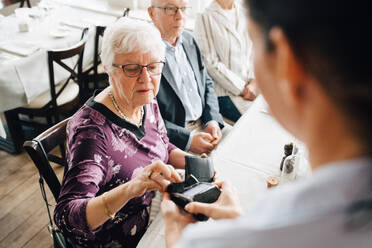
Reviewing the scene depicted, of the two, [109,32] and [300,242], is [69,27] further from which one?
[300,242]

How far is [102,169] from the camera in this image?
125 cm

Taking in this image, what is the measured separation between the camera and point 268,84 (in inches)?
16.2

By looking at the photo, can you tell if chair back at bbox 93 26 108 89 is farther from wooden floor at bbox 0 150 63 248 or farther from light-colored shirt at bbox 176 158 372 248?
light-colored shirt at bbox 176 158 372 248

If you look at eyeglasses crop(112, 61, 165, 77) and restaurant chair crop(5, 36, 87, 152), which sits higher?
eyeglasses crop(112, 61, 165, 77)

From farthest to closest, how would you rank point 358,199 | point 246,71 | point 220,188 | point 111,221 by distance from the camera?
point 246,71, point 111,221, point 220,188, point 358,199

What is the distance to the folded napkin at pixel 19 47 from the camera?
8.38 feet

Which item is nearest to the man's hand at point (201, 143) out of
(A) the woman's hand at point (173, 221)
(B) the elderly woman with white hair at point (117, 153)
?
(B) the elderly woman with white hair at point (117, 153)

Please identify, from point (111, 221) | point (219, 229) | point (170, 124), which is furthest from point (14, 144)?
point (219, 229)

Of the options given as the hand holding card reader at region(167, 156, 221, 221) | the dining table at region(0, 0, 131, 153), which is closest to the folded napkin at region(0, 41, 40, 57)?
the dining table at region(0, 0, 131, 153)

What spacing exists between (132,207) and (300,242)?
108 centimetres

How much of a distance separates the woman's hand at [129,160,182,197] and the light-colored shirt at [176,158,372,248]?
0.67 metres

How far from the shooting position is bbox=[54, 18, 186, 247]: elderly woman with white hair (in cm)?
114

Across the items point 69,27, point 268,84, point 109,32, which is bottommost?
point 69,27

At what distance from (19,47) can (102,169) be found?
1823 mm
